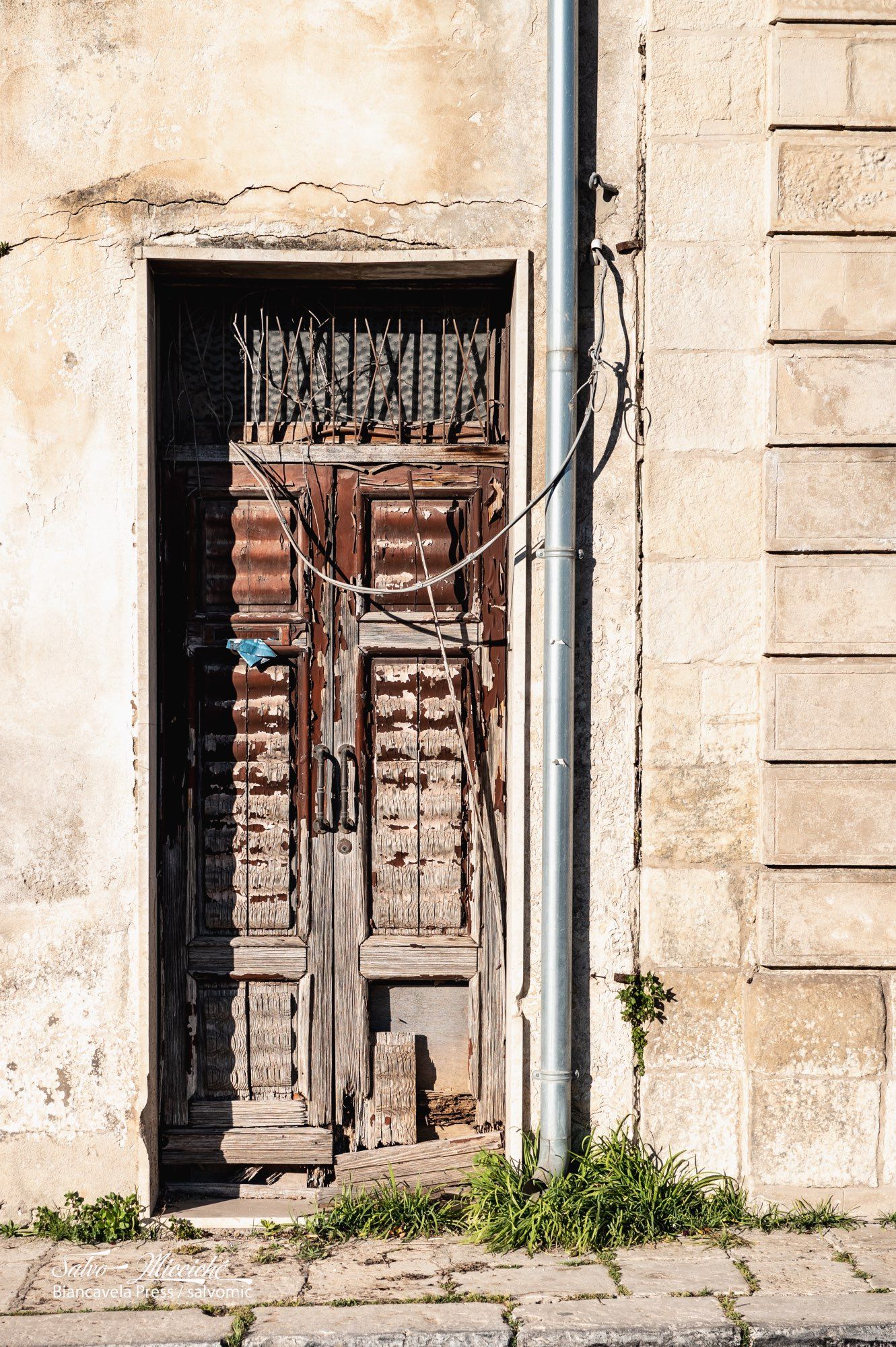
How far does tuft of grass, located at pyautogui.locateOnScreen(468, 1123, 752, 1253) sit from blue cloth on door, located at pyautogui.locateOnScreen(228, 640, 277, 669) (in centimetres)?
205

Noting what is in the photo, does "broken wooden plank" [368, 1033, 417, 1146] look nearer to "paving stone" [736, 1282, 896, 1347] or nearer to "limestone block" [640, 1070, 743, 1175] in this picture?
"limestone block" [640, 1070, 743, 1175]

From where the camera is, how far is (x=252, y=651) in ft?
12.8

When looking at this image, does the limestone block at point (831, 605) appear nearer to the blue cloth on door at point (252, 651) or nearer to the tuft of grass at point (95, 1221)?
the blue cloth on door at point (252, 651)

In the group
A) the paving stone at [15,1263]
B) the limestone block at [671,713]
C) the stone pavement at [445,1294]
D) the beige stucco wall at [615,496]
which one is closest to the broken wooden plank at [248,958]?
the beige stucco wall at [615,496]

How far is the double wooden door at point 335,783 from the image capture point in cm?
392

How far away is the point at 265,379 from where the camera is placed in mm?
3959

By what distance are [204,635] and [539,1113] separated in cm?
222

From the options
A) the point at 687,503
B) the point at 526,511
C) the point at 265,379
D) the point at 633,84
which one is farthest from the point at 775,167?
the point at 265,379

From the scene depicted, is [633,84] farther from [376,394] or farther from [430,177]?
[376,394]

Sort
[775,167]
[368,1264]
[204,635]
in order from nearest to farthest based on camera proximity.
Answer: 1. [368,1264]
2. [775,167]
3. [204,635]

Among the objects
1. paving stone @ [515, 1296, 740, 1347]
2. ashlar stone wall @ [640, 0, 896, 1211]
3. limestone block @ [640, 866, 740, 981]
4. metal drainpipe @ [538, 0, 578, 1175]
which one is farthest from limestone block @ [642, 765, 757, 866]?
paving stone @ [515, 1296, 740, 1347]

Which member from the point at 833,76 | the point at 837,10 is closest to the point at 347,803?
the point at 833,76

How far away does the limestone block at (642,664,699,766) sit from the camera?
12.1 feet

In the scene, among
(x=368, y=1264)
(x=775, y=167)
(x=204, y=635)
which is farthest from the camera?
(x=204, y=635)
